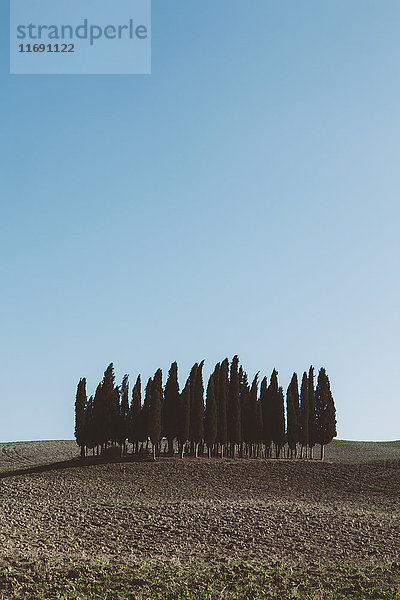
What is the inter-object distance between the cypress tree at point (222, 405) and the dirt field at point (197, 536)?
12.8 metres

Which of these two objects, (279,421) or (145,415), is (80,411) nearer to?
(145,415)

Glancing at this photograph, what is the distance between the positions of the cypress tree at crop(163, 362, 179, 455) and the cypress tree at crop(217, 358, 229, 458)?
5054 millimetres

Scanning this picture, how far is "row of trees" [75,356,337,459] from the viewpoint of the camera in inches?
2232

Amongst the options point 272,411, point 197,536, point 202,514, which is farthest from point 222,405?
point 197,536

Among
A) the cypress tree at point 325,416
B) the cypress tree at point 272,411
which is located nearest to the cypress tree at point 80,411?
the cypress tree at point 272,411

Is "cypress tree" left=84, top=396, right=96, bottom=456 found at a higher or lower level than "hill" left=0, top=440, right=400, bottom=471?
higher

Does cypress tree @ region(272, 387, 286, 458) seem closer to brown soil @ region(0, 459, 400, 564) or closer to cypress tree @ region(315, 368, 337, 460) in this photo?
cypress tree @ region(315, 368, 337, 460)

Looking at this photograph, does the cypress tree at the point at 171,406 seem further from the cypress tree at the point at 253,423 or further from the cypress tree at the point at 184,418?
the cypress tree at the point at 253,423

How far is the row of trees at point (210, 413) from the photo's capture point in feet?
186

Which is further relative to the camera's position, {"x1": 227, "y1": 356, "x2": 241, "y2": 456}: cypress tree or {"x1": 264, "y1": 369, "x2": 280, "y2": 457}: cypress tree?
{"x1": 264, "y1": 369, "x2": 280, "y2": 457}: cypress tree

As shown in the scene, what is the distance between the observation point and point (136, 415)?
2400 inches

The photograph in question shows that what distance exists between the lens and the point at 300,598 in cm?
1555

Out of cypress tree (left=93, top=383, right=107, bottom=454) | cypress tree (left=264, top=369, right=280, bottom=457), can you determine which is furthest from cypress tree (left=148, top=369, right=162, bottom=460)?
cypress tree (left=264, top=369, right=280, bottom=457)

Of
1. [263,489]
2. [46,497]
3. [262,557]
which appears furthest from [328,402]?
[262,557]
